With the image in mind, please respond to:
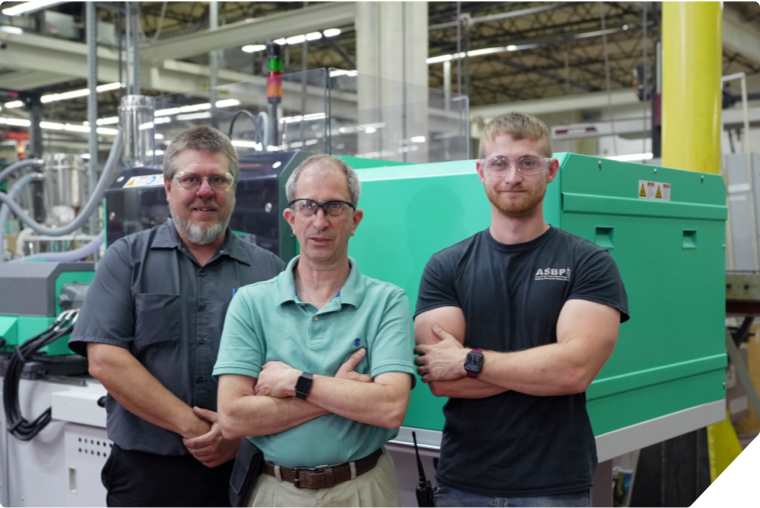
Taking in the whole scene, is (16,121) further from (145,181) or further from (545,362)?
(545,362)

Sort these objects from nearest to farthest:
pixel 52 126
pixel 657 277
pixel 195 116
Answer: pixel 657 277 → pixel 195 116 → pixel 52 126

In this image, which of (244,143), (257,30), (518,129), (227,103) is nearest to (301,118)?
(244,143)

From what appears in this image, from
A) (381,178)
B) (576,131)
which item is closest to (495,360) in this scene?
(381,178)

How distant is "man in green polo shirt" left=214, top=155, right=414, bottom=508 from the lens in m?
1.38

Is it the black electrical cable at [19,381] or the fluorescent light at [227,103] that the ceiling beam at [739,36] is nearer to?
the fluorescent light at [227,103]

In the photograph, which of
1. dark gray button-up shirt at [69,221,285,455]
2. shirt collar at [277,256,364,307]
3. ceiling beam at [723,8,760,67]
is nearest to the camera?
shirt collar at [277,256,364,307]

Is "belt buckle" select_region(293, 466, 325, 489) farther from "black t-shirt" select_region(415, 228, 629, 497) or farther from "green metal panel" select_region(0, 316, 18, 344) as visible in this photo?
"green metal panel" select_region(0, 316, 18, 344)

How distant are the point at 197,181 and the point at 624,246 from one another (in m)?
1.09

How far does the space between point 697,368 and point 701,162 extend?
169 cm

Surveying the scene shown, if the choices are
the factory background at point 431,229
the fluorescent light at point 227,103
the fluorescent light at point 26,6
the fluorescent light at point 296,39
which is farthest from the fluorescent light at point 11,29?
the fluorescent light at point 227,103

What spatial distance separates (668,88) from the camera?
3600mm

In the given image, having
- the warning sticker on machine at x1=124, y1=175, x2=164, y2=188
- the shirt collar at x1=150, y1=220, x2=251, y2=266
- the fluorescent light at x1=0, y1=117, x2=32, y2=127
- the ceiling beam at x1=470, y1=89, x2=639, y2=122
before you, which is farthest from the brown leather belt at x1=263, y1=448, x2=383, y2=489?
the fluorescent light at x1=0, y1=117, x2=32, y2=127

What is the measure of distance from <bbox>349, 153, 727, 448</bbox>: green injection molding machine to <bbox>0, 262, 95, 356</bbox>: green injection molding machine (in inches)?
50.8

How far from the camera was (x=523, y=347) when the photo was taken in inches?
59.3
